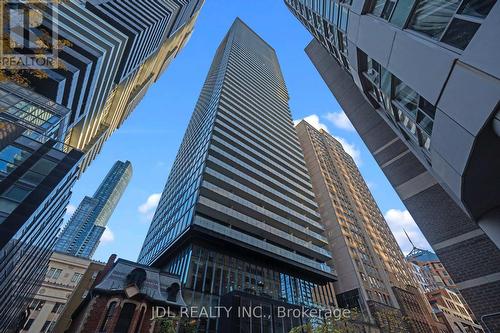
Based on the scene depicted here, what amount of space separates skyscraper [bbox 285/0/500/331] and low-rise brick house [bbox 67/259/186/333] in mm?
20305

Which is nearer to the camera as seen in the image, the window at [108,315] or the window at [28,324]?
the window at [108,315]

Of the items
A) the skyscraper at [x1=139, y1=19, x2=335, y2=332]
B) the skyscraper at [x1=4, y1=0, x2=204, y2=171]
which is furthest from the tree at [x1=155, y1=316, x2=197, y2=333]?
the skyscraper at [x1=4, y1=0, x2=204, y2=171]

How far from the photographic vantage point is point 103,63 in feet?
101

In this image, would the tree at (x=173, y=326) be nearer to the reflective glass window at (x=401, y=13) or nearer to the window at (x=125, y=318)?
the window at (x=125, y=318)

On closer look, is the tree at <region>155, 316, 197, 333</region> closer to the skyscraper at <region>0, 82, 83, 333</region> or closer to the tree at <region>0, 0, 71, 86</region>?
the skyscraper at <region>0, 82, 83, 333</region>

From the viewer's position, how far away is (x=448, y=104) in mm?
5859

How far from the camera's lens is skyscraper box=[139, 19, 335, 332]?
91.5ft

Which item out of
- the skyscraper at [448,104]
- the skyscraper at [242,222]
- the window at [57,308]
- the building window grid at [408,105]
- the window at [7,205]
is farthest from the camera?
the window at [57,308]

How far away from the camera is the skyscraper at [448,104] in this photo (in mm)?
5105

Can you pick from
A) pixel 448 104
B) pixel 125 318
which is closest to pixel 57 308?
pixel 125 318

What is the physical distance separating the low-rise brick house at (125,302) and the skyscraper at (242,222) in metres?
4.44

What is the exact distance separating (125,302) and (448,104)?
74.9 feet

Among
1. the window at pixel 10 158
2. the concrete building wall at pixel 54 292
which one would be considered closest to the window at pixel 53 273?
the concrete building wall at pixel 54 292

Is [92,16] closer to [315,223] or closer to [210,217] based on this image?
[210,217]
